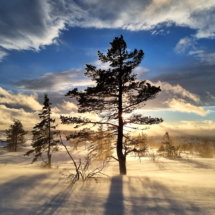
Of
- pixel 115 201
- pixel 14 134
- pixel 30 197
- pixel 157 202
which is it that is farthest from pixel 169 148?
pixel 14 134

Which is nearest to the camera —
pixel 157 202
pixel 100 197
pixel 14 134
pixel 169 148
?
pixel 157 202

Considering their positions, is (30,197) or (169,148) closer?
(30,197)

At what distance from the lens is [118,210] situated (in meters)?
4.30

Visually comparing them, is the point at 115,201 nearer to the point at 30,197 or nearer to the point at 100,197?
the point at 100,197

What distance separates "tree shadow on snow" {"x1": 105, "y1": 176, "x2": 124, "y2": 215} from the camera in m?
4.25

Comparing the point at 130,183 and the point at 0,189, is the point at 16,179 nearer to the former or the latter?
the point at 0,189

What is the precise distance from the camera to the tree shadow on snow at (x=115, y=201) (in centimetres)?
425

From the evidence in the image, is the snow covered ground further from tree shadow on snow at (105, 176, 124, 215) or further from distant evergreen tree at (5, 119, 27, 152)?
distant evergreen tree at (5, 119, 27, 152)

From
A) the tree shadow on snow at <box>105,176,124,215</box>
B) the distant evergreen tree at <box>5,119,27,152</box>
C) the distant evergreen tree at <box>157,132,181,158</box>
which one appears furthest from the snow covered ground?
the distant evergreen tree at <box>5,119,27,152</box>

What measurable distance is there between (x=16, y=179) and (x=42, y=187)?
158 cm

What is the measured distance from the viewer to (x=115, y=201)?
15.8ft

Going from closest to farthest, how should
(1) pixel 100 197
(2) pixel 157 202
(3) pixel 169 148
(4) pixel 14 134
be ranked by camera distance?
(2) pixel 157 202 → (1) pixel 100 197 → (3) pixel 169 148 → (4) pixel 14 134

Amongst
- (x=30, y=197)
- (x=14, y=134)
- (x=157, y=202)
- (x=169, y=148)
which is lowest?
(x=169, y=148)

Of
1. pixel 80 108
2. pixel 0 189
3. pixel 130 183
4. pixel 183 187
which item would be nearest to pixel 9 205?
pixel 0 189
